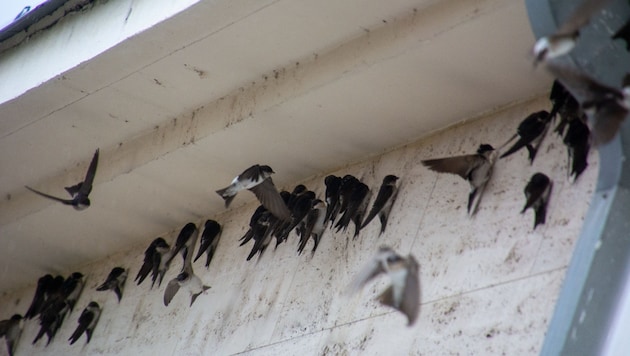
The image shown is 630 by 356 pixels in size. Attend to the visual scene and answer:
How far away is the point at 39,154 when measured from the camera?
7.35 metres

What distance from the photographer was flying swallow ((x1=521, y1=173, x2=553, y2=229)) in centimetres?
501

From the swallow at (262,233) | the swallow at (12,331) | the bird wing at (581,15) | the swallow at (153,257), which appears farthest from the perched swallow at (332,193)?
the swallow at (12,331)

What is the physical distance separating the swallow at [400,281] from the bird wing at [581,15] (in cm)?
113

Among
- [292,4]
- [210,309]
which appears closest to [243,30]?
[292,4]

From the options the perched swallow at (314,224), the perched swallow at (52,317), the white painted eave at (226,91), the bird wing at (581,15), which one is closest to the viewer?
the bird wing at (581,15)

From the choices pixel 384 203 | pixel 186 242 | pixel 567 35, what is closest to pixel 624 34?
pixel 567 35

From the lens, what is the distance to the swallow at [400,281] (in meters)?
4.77

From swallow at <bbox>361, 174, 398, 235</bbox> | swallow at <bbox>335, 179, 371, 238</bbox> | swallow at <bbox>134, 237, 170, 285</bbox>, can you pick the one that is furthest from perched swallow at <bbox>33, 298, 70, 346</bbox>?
swallow at <bbox>361, 174, 398, 235</bbox>

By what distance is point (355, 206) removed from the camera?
243 inches

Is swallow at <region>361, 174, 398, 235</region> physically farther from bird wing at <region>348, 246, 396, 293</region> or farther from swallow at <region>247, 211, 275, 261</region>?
swallow at <region>247, 211, 275, 261</region>

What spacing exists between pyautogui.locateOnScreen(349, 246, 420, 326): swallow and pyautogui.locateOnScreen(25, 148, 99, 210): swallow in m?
2.39

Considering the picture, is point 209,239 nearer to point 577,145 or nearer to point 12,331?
point 12,331

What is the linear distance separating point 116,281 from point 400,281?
341cm

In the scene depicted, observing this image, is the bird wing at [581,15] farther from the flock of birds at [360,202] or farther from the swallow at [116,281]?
the swallow at [116,281]
